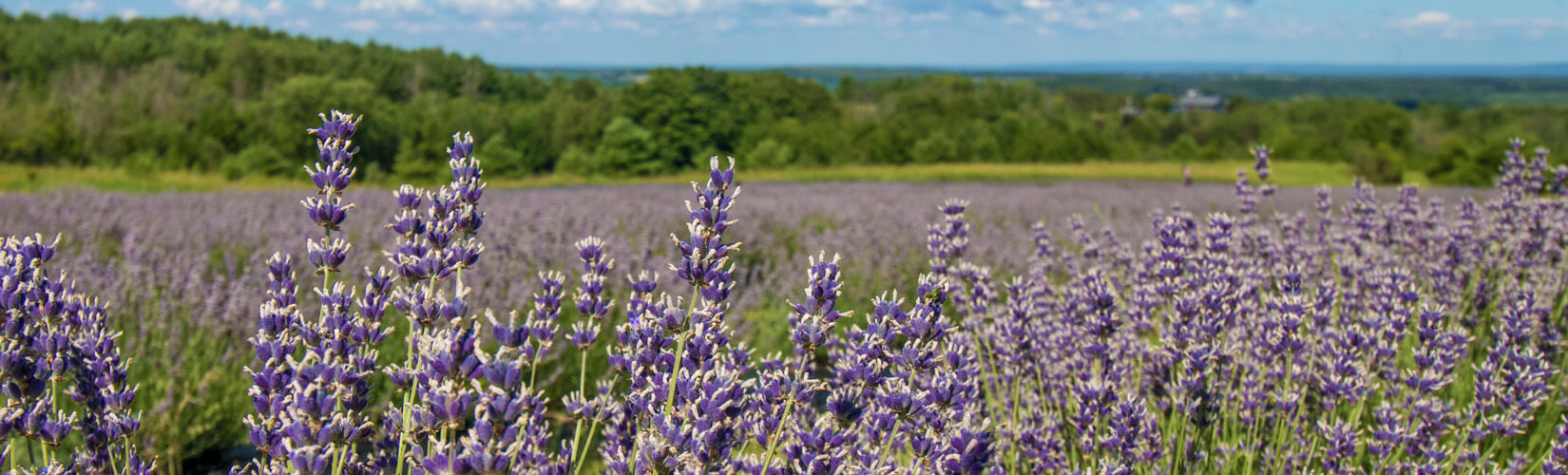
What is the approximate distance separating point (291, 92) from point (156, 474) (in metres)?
44.6

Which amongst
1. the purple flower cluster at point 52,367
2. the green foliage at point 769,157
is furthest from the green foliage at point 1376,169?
the purple flower cluster at point 52,367

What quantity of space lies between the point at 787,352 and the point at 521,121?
146 ft

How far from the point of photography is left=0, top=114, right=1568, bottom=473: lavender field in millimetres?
1235

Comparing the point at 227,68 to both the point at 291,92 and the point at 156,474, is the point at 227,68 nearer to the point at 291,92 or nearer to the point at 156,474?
the point at 291,92

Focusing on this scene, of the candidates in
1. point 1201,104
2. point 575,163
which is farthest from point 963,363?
point 1201,104

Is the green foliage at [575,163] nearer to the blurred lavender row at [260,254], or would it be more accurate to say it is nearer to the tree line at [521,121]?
the tree line at [521,121]

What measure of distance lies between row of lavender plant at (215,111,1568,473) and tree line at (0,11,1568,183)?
2972 cm

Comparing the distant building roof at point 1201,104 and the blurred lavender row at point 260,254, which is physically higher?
the blurred lavender row at point 260,254

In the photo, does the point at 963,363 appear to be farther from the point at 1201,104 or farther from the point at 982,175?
the point at 1201,104

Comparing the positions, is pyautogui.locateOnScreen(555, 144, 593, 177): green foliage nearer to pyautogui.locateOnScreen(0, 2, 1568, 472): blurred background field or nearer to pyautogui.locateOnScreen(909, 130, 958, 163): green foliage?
pyautogui.locateOnScreen(0, 2, 1568, 472): blurred background field

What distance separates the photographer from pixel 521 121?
1844 inches

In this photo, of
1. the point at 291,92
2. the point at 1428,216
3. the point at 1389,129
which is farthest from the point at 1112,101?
the point at 1428,216

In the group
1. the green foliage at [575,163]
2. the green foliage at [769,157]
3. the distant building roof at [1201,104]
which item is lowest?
the green foliage at [575,163]

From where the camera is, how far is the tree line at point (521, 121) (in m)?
35.9
